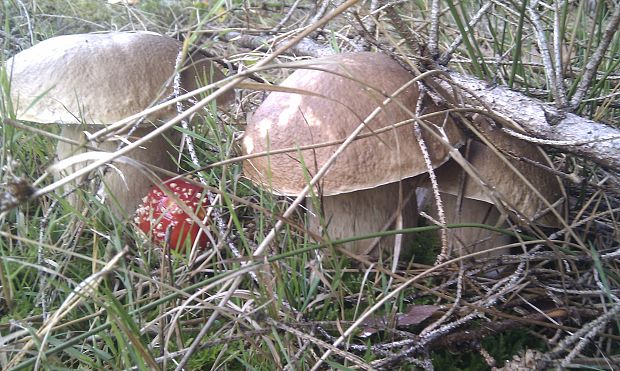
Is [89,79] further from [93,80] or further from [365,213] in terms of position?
[365,213]

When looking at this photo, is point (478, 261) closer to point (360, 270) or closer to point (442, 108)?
point (360, 270)

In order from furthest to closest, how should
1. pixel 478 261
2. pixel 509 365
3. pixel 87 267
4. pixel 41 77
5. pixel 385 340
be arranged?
pixel 41 77 < pixel 87 267 < pixel 478 261 < pixel 385 340 < pixel 509 365

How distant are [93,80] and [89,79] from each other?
13mm

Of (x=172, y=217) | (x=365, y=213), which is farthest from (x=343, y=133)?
(x=172, y=217)

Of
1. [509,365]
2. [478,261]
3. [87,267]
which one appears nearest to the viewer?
[509,365]

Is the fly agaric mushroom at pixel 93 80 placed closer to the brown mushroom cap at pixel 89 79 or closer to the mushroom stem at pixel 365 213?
the brown mushroom cap at pixel 89 79

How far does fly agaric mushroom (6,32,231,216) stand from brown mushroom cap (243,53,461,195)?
18.2 inches

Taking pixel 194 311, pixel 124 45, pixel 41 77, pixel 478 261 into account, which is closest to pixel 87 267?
pixel 194 311

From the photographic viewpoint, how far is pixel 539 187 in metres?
1.32

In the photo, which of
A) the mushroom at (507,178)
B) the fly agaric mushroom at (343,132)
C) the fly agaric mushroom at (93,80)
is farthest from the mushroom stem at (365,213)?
the fly agaric mushroom at (93,80)

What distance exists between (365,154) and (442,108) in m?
0.29

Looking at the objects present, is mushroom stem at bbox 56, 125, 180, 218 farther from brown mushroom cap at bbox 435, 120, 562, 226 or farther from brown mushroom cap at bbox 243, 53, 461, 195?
brown mushroom cap at bbox 435, 120, 562, 226

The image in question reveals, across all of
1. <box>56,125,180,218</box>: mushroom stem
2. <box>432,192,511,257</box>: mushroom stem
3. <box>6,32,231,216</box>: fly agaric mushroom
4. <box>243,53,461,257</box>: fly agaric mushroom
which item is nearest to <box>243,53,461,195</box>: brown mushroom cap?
<box>243,53,461,257</box>: fly agaric mushroom

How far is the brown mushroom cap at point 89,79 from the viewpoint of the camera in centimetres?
156
